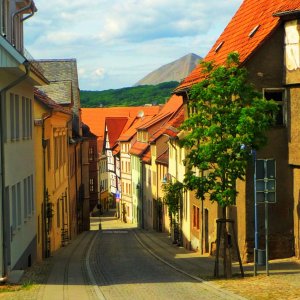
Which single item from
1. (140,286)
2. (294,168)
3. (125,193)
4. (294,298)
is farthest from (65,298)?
(125,193)

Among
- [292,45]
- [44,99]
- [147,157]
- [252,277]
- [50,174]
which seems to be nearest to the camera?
[252,277]

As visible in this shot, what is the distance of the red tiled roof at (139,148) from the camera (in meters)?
67.9

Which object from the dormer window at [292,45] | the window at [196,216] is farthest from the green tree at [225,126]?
the window at [196,216]

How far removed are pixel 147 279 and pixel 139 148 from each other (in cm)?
4937

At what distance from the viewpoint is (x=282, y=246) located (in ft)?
90.2

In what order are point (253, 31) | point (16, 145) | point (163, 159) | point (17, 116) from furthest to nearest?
1. point (163, 159)
2. point (253, 31)
3. point (17, 116)
4. point (16, 145)

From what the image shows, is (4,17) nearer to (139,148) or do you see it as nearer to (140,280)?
(140,280)

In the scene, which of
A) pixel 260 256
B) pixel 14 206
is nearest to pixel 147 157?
pixel 14 206

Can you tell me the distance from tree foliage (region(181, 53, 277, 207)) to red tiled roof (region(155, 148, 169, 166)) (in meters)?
29.1

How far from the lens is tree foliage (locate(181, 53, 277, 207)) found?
21.2 metres

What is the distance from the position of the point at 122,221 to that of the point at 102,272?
63.7 meters

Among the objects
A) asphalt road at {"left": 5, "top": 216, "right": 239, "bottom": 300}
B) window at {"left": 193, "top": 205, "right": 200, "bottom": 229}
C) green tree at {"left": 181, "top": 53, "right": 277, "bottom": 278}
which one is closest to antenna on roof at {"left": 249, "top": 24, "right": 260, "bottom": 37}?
green tree at {"left": 181, "top": 53, "right": 277, "bottom": 278}

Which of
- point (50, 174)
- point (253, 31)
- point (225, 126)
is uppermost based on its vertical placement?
point (253, 31)

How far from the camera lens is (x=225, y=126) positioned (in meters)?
21.4
